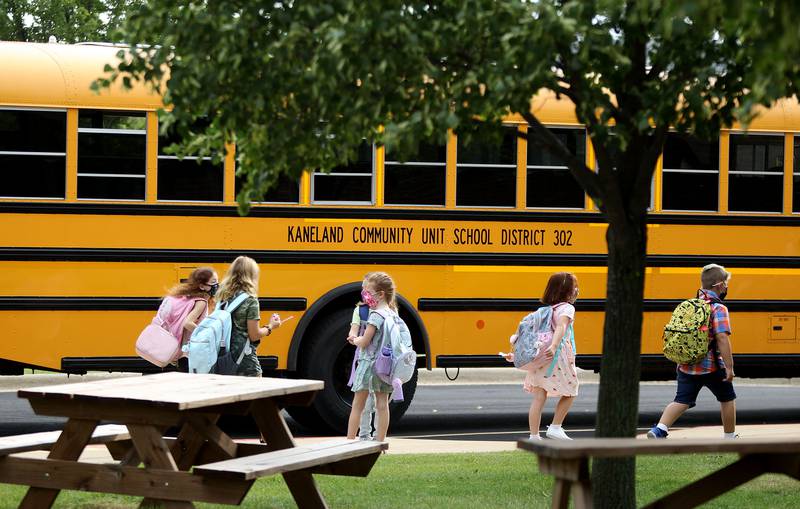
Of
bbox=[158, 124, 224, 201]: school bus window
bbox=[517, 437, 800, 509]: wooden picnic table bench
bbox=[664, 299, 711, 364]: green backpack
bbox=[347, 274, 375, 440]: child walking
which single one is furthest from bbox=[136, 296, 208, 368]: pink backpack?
bbox=[517, 437, 800, 509]: wooden picnic table bench

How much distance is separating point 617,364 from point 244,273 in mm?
3561

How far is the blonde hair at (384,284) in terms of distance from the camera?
32.4 ft

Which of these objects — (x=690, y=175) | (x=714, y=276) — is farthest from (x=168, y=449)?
(x=690, y=175)

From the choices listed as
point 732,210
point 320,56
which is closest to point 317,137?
point 320,56

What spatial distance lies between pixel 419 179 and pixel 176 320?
296 cm

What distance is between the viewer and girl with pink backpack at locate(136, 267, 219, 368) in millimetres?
9523

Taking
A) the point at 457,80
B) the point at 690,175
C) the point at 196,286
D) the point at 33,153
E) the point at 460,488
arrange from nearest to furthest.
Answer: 1. the point at 457,80
2. the point at 460,488
3. the point at 196,286
4. the point at 33,153
5. the point at 690,175

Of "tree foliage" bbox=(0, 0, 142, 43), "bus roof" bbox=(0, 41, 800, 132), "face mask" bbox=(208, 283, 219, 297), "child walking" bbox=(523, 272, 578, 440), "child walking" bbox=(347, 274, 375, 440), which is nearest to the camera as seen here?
"face mask" bbox=(208, 283, 219, 297)

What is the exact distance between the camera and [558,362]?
34.4 feet

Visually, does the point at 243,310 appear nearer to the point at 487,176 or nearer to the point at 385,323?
the point at 385,323

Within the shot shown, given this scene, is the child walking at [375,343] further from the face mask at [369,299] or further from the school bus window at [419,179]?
the school bus window at [419,179]

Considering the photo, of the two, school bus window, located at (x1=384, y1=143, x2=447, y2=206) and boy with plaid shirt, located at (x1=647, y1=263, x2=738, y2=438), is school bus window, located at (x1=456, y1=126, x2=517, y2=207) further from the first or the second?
boy with plaid shirt, located at (x1=647, y1=263, x2=738, y2=438)

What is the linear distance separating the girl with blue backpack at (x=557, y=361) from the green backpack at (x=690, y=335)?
796mm

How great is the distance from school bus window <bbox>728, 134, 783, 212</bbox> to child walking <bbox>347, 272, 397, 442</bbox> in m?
4.12
